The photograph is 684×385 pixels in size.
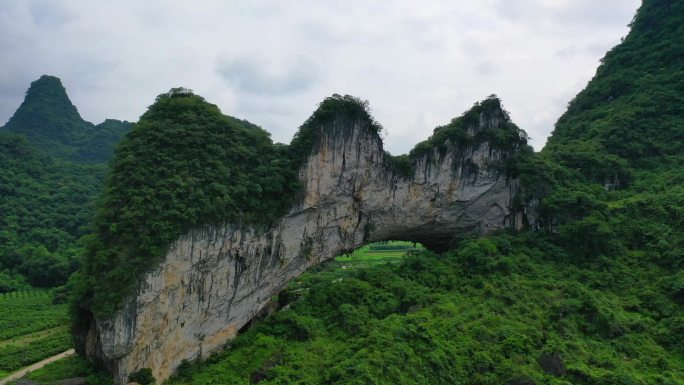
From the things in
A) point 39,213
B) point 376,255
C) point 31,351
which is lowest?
point 31,351

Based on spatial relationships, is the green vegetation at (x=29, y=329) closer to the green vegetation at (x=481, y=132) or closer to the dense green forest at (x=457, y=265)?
the dense green forest at (x=457, y=265)

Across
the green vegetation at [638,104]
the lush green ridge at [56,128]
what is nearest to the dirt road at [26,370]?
the green vegetation at [638,104]

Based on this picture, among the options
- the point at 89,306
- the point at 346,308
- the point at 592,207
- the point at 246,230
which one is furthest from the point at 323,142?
the point at 592,207

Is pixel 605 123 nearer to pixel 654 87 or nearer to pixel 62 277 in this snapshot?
pixel 654 87

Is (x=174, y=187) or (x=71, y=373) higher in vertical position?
(x=174, y=187)

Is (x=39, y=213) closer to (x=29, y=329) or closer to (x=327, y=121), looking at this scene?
(x=29, y=329)

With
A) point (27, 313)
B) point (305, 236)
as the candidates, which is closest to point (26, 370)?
point (27, 313)

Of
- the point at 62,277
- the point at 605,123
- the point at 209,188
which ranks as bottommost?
the point at 62,277
